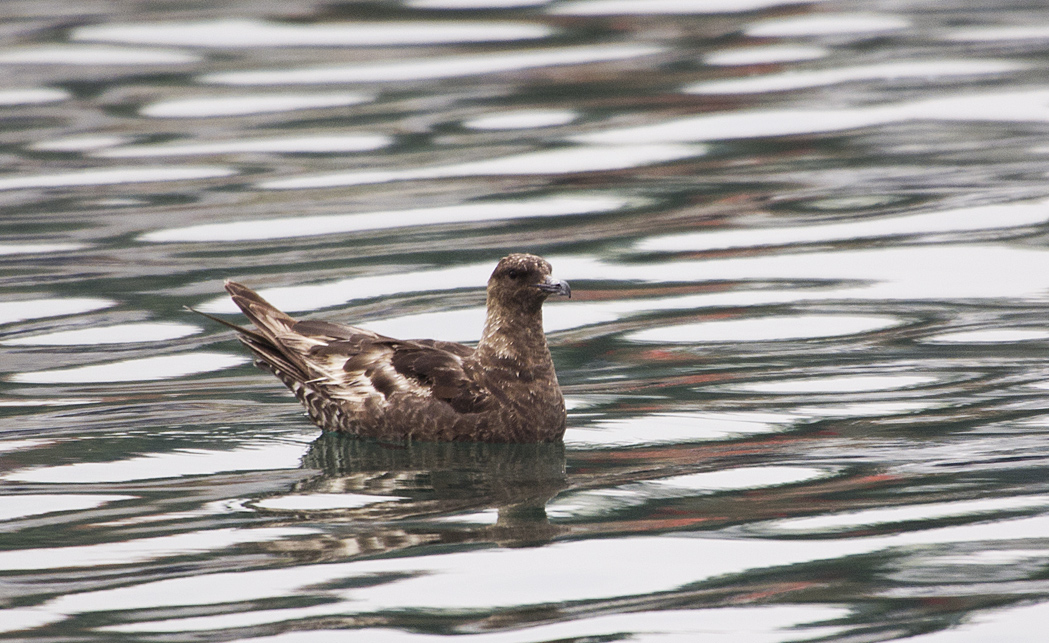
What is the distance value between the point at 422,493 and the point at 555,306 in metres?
3.96

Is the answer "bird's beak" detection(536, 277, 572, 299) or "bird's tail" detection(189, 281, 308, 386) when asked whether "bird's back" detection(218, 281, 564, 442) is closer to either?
"bird's tail" detection(189, 281, 308, 386)

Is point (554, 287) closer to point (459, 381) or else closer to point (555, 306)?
point (459, 381)

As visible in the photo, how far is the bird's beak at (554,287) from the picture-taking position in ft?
26.2

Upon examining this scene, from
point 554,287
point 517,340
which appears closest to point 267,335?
point 517,340

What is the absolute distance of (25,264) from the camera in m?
12.3

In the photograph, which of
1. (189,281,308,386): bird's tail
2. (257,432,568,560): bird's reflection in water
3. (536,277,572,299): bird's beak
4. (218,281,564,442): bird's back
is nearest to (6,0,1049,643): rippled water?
(257,432,568,560): bird's reflection in water

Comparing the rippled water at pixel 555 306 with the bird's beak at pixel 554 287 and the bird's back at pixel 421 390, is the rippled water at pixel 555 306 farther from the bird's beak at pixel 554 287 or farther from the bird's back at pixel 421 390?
the bird's beak at pixel 554 287

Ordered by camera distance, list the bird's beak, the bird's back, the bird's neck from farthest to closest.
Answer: the bird's neck < the bird's back < the bird's beak

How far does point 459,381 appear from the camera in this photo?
8234 millimetres

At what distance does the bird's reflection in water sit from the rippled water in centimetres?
3

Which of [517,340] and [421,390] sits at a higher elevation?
[517,340]

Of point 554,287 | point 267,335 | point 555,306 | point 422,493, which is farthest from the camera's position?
point 555,306

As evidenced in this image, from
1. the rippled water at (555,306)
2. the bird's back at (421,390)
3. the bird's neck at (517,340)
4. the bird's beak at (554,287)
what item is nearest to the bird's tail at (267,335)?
the bird's back at (421,390)

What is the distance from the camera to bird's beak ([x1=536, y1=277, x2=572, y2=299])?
7.98m
